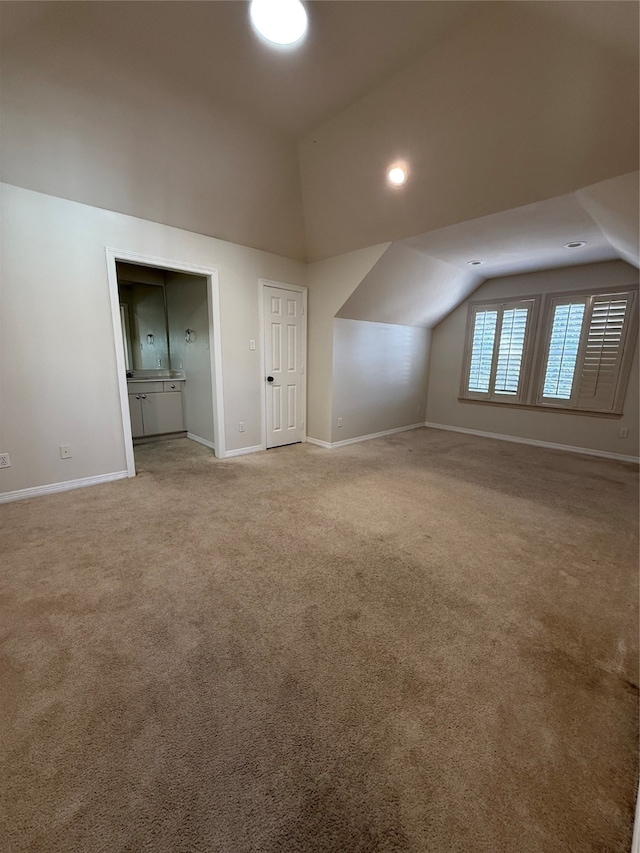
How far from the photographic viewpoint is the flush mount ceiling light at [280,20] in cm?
172

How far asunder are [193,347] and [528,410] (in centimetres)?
482

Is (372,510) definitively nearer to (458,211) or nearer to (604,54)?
(458,211)

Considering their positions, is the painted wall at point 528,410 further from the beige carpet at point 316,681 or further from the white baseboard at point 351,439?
the beige carpet at point 316,681

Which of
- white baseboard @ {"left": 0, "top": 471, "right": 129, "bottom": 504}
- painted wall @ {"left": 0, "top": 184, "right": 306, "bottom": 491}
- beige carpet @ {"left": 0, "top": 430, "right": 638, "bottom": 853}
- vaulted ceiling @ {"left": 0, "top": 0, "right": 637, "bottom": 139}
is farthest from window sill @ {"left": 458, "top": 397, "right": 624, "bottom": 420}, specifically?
white baseboard @ {"left": 0, "top": 471, "right": 129, "bottom": 504}

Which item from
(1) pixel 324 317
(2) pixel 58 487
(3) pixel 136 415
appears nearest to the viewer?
(2) pixel 58 487

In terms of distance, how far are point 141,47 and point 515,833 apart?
379 centimetres

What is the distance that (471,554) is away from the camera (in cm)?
213

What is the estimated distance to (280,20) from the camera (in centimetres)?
179

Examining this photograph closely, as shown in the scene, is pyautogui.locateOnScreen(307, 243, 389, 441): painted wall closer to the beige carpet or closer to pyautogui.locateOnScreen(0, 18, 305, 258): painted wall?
pyautogui.locateOnScreen(0, 18, 305, 258): painted wall

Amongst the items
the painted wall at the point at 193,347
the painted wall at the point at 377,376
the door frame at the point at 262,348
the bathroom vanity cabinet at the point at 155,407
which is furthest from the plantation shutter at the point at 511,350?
the bathroom vanity cabinet at the point at 155,407

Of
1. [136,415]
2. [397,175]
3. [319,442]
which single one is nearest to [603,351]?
[397,175]

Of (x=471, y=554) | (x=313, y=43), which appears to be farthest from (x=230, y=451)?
(x=313, y=43)

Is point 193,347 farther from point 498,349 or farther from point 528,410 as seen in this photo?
point 528,410

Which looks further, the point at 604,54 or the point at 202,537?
the point at 202,537
